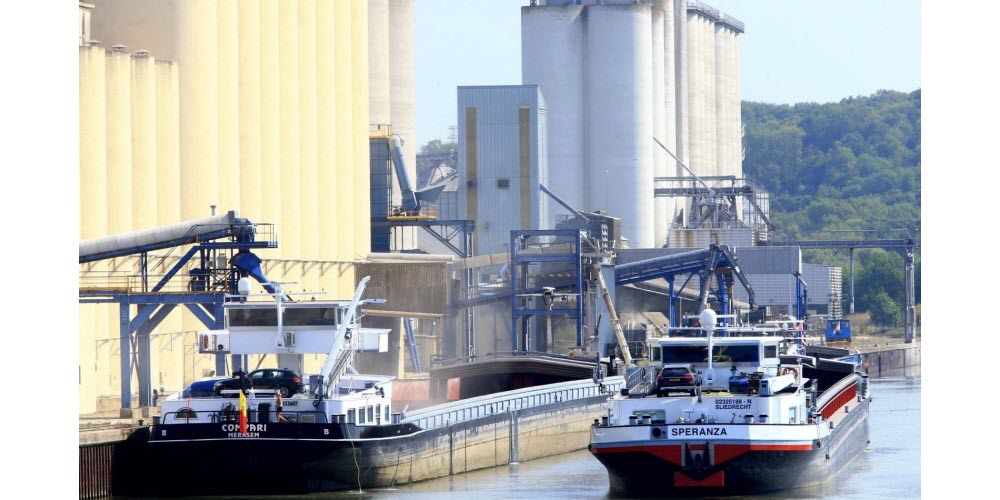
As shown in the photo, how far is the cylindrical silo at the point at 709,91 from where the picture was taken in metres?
134

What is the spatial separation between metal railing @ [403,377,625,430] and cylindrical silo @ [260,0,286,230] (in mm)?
16263

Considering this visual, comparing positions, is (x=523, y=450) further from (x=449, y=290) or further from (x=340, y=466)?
(x=449, y=290)

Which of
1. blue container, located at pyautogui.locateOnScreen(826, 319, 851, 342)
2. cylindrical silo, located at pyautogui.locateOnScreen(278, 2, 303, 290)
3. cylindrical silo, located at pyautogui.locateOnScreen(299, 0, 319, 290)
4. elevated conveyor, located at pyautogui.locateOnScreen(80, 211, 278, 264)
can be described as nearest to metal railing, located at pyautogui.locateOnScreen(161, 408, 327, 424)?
elevated conveyor, located at pyautogui.locateOnScreen(80, 211, 278, 264)

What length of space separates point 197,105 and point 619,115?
41.8m

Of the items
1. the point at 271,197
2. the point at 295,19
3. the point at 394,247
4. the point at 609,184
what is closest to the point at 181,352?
the point at 271,197

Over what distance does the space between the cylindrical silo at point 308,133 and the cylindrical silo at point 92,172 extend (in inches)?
691

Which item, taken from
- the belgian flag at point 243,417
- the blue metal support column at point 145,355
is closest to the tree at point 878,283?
the blue metal support column at point 145,355

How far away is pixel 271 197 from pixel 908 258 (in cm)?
4944

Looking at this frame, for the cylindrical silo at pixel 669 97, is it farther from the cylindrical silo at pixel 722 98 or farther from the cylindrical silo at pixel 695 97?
the cylindrical silo at pixel 722 98

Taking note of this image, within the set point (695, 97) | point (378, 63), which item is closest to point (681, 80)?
point (695, 97)

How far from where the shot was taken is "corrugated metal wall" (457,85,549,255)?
79750 mm

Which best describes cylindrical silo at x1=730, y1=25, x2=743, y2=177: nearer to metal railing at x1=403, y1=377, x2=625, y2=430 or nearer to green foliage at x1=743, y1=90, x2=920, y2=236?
green foliage at x1=743, y1=90, x2=920, y2=236

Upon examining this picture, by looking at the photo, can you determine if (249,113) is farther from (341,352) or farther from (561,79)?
(561,79)

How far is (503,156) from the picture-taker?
8050 cm
